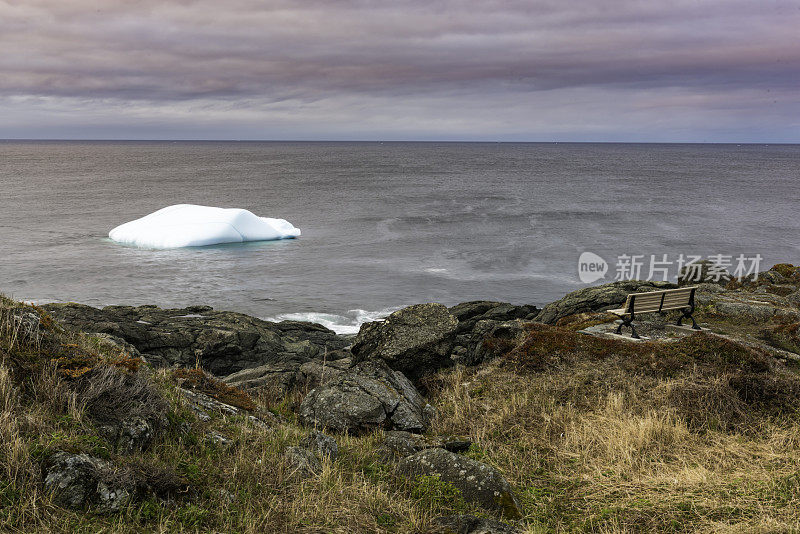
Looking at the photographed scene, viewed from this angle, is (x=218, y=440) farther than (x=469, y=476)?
Yes

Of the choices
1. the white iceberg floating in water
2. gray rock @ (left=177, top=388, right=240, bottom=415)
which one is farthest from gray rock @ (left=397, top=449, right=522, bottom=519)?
the white iceberg floating in water

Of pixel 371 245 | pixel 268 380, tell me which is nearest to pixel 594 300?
pixel 268 380

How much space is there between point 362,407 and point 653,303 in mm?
7415

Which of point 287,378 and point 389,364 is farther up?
point 389,364

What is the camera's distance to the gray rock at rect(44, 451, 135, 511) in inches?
172

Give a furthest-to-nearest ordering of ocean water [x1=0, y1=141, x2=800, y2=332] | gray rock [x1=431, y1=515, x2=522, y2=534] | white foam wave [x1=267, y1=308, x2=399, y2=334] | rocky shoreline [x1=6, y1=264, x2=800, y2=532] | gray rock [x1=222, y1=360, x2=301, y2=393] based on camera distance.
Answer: ocean water [x1=0, y1=141, x2=800, y2=332] → white foam wave [x1=267, y1=308, x2=399, y2=334] → gray rock [x1=222, y1=360, x2=301, y2=393] → rocky shoreline [x1=6, y1=264, x2=800, y2=532] → gray rock [x1=431, y1=515, x2=522, y2=534]

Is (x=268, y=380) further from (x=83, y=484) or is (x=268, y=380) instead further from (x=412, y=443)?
(x=83, y=484)

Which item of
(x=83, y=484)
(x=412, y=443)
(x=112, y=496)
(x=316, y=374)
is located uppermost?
(x=83, y=484)

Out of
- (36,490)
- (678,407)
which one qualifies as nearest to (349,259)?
(678,407)

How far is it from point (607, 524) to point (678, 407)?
10.8ft

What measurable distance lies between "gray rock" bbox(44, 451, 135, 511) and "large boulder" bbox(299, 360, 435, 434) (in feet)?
11.1

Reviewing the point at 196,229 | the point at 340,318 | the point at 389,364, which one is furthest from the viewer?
the point at 196,229

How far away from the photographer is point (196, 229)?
40.9 meters

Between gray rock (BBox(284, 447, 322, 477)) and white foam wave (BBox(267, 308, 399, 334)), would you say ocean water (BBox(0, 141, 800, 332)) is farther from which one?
gray rock (BBox(284, 447, 322, 477))
